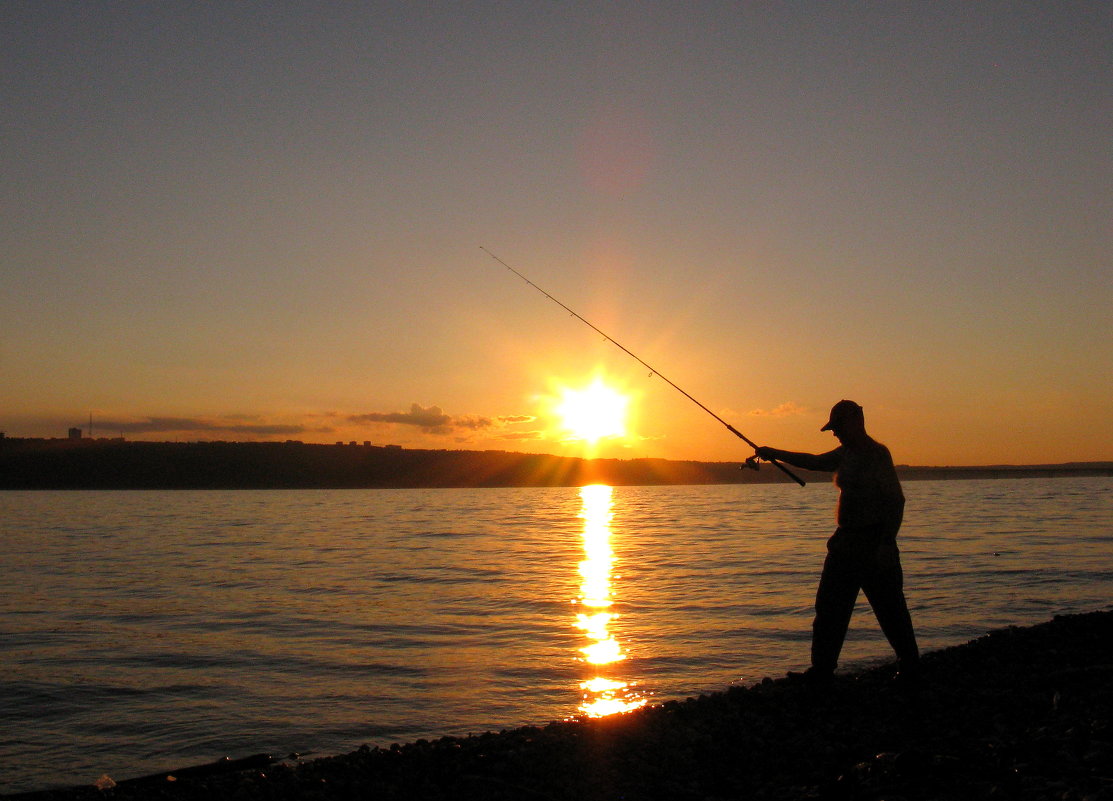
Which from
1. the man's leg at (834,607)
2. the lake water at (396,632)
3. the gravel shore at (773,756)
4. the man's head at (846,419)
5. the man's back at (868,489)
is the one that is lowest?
the lake water at (396,632)

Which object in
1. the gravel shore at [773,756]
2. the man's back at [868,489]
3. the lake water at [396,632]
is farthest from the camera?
the lake water at [396,632]

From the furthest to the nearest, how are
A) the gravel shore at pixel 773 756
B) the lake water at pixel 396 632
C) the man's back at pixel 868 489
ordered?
the lake water at pixel 396 632
the man's back at pixel 868 489
the gravel shore at pixel 773 756

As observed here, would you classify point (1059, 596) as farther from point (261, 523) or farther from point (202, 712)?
point (261, 523)

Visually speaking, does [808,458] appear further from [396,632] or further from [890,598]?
[396,632]

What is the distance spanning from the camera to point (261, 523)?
45.4 metres

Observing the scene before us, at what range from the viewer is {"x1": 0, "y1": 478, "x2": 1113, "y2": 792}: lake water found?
8.58 meters

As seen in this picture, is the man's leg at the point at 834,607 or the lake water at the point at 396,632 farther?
the lake water at the point at 396,632

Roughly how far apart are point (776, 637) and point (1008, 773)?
754 cm

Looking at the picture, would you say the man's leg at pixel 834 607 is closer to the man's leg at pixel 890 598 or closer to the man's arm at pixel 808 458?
the man's leg at pixel 890 598

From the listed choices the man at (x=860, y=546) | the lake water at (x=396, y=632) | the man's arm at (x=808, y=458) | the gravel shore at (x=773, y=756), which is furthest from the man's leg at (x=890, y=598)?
the lake water at (x=396, y=632)

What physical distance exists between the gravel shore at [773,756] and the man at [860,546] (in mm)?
423

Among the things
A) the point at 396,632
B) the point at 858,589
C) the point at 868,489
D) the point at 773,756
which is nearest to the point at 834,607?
the point at 858,589

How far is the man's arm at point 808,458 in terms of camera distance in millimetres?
7020

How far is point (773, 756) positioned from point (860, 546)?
182 cm
